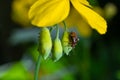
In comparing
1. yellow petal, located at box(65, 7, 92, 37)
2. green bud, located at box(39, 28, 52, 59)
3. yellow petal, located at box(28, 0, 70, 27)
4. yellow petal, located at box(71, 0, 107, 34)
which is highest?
yellow petal, located at box(28, 0, 70, 27)

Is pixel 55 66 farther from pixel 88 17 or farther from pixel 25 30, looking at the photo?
pixel 88 17

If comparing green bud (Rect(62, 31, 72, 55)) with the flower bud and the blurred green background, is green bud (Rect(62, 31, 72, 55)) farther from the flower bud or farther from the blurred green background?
the blurred green background

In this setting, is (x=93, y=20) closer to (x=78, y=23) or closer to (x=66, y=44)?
(x=66, y=44)

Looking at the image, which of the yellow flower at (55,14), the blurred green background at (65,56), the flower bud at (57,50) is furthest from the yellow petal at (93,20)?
the blurred green background at (65,56)

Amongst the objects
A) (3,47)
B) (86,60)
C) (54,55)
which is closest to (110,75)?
(86,60)

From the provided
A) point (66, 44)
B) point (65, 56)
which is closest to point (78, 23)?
point (65, 56)

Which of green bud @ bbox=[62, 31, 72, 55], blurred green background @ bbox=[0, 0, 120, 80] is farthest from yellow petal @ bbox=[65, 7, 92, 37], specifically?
green bud @ bbox=[62, 31, 72, 55]

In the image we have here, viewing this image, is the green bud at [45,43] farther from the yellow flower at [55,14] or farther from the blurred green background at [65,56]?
the blurred green background at [65,56]
